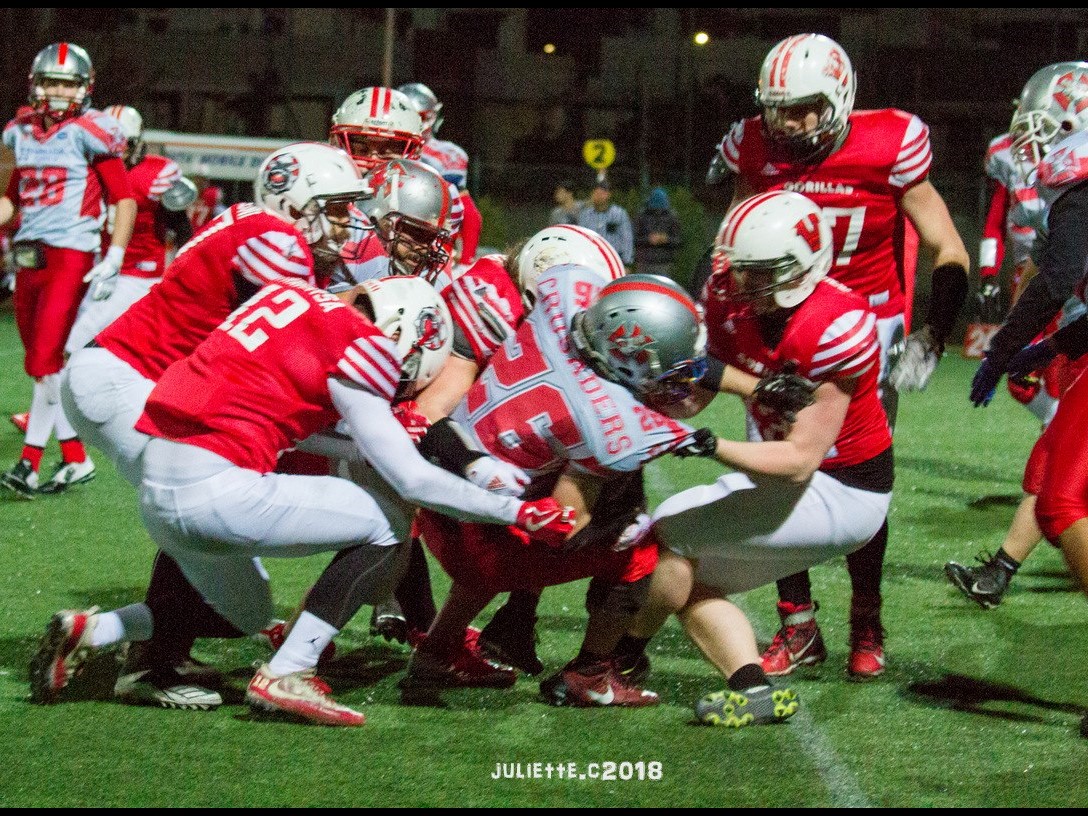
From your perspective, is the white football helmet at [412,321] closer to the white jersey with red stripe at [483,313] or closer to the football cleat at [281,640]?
the white jersey with red stripe at [483,313]

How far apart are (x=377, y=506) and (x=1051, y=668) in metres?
2.15

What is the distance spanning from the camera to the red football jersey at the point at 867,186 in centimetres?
452

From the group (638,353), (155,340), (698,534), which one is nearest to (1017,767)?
(698,534)

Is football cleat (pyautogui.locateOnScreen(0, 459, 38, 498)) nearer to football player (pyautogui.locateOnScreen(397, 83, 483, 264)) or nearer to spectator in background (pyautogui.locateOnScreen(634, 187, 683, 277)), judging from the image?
football player (pyautogui.locateOnScreen(397, 83, 483, 264))

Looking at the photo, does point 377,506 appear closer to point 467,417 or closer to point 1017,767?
point 467,417

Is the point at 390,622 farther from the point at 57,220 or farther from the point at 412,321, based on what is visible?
the point at 57,220

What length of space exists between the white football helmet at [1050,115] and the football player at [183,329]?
245 centimetres

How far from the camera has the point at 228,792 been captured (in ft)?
10.6

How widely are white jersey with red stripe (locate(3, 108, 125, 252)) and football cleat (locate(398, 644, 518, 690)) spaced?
3608 mm

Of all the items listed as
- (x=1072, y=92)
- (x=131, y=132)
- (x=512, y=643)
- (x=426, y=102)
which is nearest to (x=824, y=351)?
(x=512, y=643)

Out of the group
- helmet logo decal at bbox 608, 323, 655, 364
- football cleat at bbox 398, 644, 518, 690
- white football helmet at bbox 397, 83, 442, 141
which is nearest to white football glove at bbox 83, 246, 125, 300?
white football helmet at bbox 397, 83, 442, 141

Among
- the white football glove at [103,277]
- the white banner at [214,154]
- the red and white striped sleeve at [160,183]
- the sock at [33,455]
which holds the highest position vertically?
the red and white striped sleeve at [160,183]

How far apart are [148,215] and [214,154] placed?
401 inches


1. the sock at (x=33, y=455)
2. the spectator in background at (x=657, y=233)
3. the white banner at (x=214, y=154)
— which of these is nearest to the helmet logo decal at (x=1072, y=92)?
the sock at (x=33, y=455)
